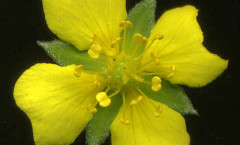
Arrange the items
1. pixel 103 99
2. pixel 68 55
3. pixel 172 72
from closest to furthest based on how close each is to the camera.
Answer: pixel 103 99 → pixel 172 72 → pixel 68 55

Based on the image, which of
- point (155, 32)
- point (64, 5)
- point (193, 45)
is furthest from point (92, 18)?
point (193, 45)

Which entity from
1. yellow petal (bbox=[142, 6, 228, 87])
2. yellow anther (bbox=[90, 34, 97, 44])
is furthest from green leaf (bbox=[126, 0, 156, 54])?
yellow anther (bbox=[90, 34, 97, 44])

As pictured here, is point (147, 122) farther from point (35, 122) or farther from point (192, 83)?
point (35, 122)

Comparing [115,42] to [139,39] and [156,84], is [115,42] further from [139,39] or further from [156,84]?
[156,84]

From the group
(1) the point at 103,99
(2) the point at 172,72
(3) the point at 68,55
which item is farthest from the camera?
(3) the point at 68,55

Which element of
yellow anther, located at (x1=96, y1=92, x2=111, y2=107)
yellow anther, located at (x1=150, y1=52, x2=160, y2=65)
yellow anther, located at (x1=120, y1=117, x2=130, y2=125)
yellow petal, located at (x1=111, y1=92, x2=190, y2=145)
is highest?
yellow anther, located at (x1=150, y1=52, x2=160, y2=65)

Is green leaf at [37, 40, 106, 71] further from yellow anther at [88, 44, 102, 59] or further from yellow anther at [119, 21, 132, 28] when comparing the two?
yellow anther at [119, 21, 132, 28]

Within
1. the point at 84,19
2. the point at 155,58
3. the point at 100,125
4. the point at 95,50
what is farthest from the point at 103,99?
the point at 84,19
